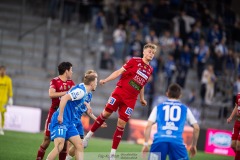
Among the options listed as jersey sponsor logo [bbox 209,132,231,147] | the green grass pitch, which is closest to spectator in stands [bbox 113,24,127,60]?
jersey sponsor logo [bbox 209,132,231,147]

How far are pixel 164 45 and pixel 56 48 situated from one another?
16.9 feet

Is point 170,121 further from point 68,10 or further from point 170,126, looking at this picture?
point 68,10

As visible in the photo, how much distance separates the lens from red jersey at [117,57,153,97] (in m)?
16.4

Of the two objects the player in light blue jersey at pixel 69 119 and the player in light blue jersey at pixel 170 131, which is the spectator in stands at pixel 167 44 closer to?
the player in light blue jersey at pixel 69 119

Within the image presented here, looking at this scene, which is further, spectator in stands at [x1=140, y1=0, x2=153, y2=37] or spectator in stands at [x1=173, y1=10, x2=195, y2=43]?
spectator in stands at [x1=173, y1=10, x2=195, y2=43]

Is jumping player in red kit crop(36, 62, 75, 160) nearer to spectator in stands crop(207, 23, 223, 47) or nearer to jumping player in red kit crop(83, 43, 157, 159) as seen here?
jumping player in red kit crop(83, 43, 157, 159)

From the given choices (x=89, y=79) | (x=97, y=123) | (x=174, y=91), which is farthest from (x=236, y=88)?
(x=174, y=91)

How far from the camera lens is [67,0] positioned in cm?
3384

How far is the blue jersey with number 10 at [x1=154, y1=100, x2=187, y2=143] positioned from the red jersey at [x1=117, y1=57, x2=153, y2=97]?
11.8ft

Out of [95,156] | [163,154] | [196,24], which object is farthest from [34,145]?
[196,24]

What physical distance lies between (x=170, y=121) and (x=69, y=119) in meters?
2.25

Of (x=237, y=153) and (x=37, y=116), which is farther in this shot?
(x=37, y=116)

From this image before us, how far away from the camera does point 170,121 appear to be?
12.8m

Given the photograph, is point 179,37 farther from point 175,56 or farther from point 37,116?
point 37,116
